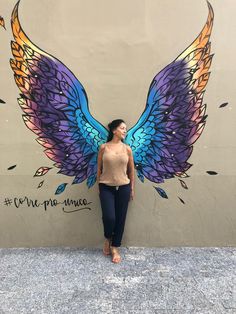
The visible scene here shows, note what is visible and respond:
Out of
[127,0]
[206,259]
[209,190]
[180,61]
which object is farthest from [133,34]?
[206,259]

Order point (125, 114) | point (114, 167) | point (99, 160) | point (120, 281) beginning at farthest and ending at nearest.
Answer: point (125, 114), point (99, 160), point (114, 167), point (120, 281)

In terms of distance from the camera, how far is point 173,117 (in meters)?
4.12

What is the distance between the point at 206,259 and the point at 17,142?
9.33ft

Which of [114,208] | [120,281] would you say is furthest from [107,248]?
[120,281]

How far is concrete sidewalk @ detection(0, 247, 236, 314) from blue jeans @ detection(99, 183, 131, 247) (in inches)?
12.0

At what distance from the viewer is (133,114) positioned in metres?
4.09

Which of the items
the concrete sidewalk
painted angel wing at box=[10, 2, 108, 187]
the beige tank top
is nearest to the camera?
the concrete sidewalk

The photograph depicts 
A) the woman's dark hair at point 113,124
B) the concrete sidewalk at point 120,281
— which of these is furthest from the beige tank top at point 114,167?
the concrete sidewalk at point 120,281

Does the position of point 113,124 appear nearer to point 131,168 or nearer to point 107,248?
point 131,168

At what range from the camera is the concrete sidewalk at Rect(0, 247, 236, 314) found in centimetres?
294

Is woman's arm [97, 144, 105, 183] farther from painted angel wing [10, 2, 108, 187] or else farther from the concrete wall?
the concrete wall

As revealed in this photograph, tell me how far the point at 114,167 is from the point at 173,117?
3.39 feet

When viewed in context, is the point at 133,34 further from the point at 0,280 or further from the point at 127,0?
the point at 0,280

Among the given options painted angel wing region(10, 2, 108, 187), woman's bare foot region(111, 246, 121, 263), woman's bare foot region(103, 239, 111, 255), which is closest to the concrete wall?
painted angel wing region(10, 2, 108, 187)
